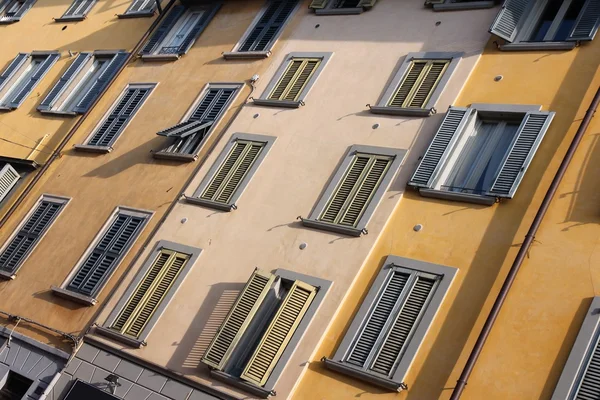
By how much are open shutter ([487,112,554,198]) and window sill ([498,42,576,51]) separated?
1851 mm

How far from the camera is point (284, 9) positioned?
69.7 feet

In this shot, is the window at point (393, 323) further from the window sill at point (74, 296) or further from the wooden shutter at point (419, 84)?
the window sill at point (74, 296)

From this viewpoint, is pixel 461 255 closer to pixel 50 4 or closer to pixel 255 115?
pixel 255 115

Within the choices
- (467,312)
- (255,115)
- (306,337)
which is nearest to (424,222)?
(467,312)

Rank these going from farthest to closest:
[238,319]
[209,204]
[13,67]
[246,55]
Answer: [13,67] < [246,55] < [209,204] < [238,319]

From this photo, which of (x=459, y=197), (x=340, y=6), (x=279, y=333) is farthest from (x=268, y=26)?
(x=279, y=333)

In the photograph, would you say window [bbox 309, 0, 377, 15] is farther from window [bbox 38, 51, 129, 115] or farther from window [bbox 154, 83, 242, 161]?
window [bbox 38, 51, 129, 115]

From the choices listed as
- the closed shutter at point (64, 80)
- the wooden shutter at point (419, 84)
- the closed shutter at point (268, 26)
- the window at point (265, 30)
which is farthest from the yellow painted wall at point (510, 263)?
the closed shutter at point (64, 80)

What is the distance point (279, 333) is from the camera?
13977mm

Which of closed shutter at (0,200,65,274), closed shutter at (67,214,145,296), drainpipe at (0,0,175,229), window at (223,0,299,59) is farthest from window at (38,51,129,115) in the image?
closed shutter at (67,214,145,296)

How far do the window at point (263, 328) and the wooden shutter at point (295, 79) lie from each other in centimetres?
518

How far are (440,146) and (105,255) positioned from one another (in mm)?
8130

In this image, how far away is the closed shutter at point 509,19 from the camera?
16.1m

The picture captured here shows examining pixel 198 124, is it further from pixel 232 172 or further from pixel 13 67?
pixel 13 67
